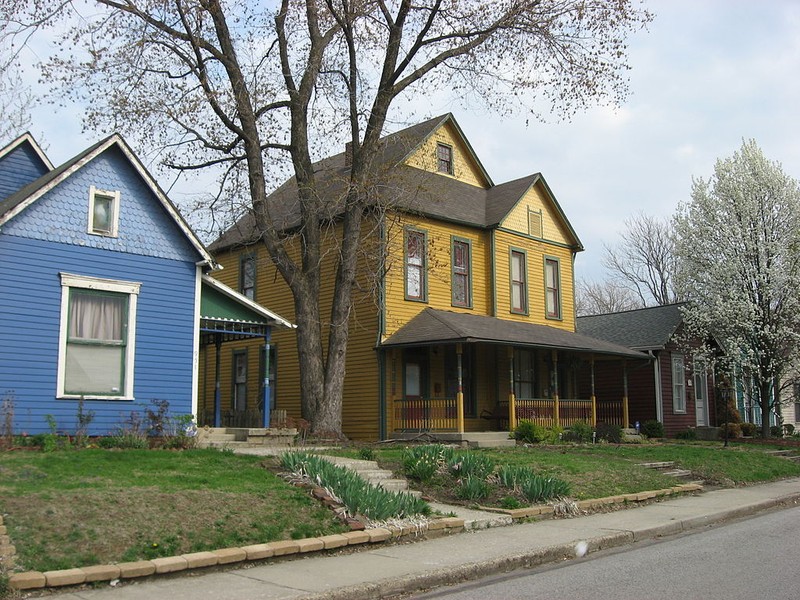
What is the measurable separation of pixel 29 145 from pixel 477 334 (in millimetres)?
11835

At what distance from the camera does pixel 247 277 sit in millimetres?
27422

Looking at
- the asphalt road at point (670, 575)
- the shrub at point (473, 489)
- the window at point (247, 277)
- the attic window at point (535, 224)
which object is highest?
the attic window at point (535, 224)

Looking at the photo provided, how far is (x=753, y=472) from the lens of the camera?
18281mm

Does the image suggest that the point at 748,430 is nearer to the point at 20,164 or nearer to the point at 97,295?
the point at 97,295

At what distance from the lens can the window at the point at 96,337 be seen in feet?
48.9

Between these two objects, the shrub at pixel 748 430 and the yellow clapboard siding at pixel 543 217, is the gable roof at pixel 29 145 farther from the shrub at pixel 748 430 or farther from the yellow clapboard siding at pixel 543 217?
the shrub at pixel 748 430

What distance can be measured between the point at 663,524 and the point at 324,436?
9.89 m

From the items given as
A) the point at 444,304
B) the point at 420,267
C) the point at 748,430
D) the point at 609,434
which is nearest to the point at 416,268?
the point at 420,267

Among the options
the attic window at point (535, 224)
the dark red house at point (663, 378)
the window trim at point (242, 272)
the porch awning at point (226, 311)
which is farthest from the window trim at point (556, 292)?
the porch awning at point (226, 311)

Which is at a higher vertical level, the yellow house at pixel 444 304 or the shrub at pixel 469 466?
the yellow house at pixel 444 304

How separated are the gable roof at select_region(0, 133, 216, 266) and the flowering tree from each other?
2012 cm

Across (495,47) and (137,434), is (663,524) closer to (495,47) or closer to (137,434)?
(137,434)

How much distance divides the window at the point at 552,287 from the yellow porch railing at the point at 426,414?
683cm

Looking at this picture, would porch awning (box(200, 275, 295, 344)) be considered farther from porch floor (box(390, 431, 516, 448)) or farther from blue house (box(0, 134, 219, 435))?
porch floor (box(390, 431, 516, 448))
